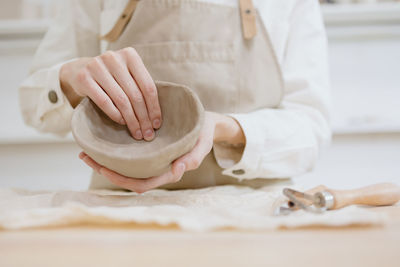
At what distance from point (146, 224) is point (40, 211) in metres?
0.10

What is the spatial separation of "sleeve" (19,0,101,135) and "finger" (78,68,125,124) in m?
0.20

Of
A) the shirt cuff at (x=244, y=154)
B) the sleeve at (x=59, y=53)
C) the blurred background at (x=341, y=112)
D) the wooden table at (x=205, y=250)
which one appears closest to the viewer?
the wooden table at (x=205, y=250)

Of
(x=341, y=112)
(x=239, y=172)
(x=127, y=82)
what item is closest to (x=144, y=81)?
(x=127, y=82)

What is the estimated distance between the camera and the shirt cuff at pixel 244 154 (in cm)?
66

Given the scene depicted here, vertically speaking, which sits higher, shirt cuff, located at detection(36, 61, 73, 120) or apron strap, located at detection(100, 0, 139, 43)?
apron strap, located at detection(100, 0, 139, 43)

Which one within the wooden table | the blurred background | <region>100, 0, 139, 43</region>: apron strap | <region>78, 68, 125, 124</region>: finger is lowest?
the blurred background

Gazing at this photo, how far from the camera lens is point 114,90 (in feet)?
1.77

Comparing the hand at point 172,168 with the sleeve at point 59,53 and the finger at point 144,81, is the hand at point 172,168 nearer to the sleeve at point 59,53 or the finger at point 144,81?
the finger at point 144,81

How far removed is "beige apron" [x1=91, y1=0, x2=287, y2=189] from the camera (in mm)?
711

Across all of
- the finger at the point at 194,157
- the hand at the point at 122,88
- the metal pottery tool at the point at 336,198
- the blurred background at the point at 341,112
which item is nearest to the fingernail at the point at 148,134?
the hand at the point at 122,88

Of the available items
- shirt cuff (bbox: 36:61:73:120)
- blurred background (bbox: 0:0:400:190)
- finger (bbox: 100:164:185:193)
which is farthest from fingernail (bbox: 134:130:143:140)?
blurred background (bbox: 0:0:400:190)

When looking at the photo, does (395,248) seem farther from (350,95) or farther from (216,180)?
(350,95)

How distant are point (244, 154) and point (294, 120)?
6.0 inches

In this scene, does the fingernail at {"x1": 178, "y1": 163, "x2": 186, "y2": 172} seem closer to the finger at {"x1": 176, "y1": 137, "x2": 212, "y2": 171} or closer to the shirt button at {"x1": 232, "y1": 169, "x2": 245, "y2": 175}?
the finger at {"x1": 176, "y1": 137, "x2": 212, "y2": 171}
